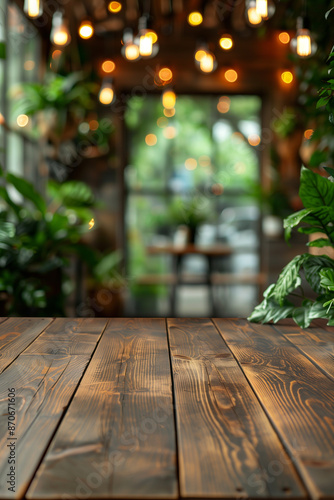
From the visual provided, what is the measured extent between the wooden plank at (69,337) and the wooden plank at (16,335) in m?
0.03

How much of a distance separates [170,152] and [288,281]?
5101mm

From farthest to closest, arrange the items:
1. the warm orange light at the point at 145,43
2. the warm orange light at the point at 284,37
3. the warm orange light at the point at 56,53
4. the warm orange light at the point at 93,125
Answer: the warm orange light at the point at 284,37 < the warm orange light at the point at 93,125 < the warm orange light at the point at 56,53 < the warm orange light at the point at 145,43

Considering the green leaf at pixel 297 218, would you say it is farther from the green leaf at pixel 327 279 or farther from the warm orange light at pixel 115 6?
the warm orange light at pixel 115 6

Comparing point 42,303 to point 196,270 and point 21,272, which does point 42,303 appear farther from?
point 196,270

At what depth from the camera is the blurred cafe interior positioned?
4.97 m

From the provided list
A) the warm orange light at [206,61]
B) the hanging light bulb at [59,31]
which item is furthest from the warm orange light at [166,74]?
the hanging light bulb at [59,31]

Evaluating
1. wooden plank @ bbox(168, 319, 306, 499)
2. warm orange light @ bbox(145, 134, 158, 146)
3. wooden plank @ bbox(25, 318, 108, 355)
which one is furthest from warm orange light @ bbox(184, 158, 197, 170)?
wooden plank @ bbox(168, 319, 306, 499)

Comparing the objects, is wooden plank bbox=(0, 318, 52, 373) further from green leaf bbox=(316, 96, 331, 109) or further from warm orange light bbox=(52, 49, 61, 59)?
warm orange light bbox=(52, 49, 61, 59)

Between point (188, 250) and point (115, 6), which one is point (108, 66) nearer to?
point (115, 6)

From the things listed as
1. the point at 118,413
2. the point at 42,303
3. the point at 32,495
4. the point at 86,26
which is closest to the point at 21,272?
the point at 42,303

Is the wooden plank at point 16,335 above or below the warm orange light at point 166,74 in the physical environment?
below

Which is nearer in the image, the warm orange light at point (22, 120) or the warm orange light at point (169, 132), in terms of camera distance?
the warm orange light at point (22, 120)

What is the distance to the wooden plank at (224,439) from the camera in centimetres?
63

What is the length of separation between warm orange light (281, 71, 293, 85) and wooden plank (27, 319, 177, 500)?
556cm
